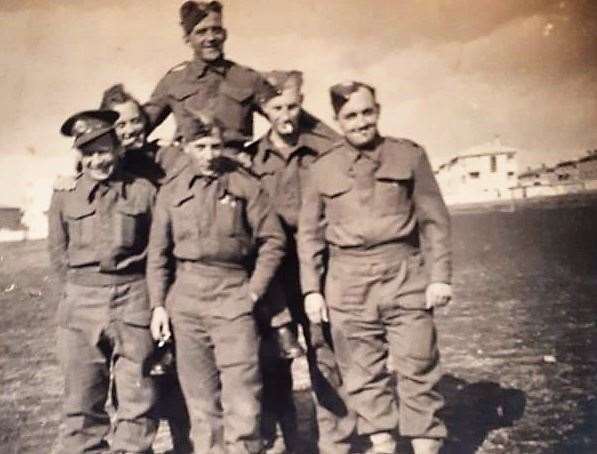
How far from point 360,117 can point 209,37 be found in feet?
2.37

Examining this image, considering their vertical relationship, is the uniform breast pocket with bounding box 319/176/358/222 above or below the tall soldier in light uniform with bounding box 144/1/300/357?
below

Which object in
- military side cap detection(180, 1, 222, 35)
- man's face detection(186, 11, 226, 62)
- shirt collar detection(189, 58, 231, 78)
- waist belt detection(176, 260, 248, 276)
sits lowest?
waist belt detection(176, 260, 248, 276)

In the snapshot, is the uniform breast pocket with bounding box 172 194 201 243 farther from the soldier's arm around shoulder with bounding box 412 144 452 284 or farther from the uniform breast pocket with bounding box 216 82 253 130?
the soldier's arm around shoulder with bounding box 412 144 452 284

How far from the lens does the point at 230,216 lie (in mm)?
2311

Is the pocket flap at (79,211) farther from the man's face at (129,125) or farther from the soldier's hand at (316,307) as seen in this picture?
the soldier's hand at (316,307)

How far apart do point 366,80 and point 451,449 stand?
1600 millimetres

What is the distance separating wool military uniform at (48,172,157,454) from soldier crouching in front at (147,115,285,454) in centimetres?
9

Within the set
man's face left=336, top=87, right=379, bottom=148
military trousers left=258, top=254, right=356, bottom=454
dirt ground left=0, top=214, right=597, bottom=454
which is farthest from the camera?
dirt ground left=0, top=214, right=597, bottom=454

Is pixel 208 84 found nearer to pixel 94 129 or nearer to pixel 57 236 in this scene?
pixel 94 129

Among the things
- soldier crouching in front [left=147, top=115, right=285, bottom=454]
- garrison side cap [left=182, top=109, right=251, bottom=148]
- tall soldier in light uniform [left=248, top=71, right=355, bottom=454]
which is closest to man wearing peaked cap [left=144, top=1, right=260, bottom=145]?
tall soldier in light uniform [left=248, top=71, right=355, bottom=454]

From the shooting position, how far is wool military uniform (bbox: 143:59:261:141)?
8.57 ft

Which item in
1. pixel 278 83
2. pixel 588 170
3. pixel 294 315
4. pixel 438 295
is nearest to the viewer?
pixel 438 295

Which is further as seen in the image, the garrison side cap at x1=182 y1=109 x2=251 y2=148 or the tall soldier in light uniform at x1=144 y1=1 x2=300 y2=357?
the tall soldier in light uniform at x1=144 y1=1 x2=300 y2=357

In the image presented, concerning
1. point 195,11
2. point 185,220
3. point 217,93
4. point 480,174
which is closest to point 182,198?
point 185,220
